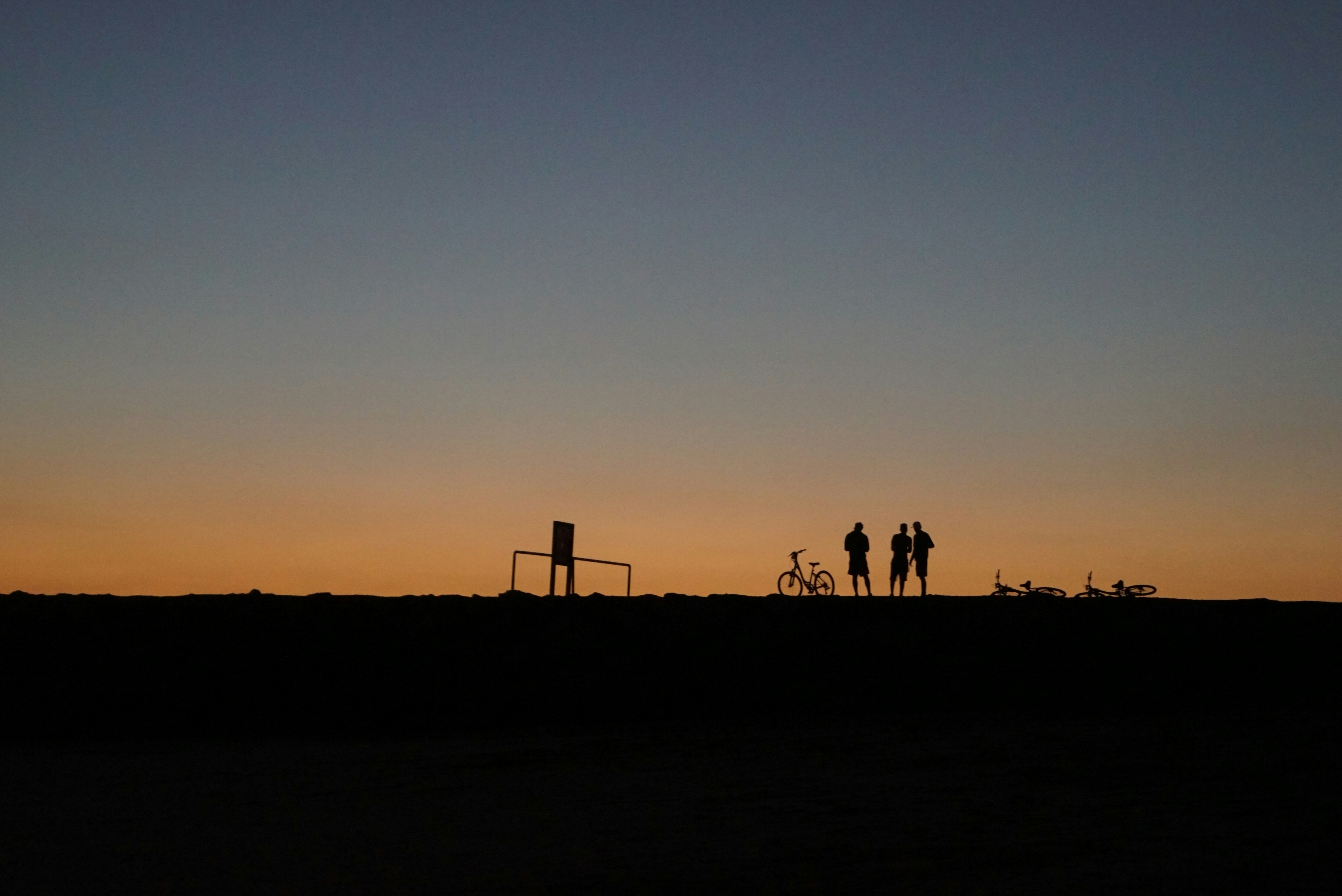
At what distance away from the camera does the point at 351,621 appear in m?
23.9

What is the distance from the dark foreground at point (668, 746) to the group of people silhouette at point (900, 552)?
4.92 ft

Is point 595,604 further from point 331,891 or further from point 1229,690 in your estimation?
point 331,891

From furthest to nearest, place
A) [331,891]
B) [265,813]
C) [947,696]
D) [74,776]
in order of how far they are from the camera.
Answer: [947,696] → [74,776] → [265,813] → [331,891]

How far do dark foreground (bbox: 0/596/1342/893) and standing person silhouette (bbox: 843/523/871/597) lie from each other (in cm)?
154

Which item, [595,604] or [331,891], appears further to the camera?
[595,604]

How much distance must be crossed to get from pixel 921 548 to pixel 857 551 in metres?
1.21

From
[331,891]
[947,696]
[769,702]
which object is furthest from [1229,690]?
[331,891]

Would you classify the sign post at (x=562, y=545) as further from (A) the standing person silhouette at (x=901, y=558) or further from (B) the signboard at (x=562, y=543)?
(A) the standing person silhouette at (x=901, y=558)

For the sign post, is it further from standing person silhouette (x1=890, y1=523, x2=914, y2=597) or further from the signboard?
standing person silhouette (x1=890, y1=523, x2=914, y2=597)

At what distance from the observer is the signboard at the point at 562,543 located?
2286 centimetres

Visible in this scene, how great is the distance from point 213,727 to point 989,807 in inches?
618

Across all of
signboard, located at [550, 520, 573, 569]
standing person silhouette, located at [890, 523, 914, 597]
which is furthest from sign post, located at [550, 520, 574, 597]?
standing person silhouette, located at [890, 523, 914, 597]

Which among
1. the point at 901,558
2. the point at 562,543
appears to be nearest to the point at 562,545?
the point at 562,543

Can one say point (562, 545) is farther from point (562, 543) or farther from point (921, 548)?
point (921, 548)
